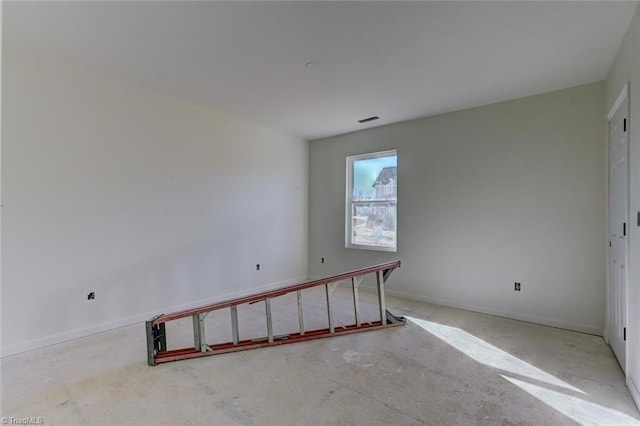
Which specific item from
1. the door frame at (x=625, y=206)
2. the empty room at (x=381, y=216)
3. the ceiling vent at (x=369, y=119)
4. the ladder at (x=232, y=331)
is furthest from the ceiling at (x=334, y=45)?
the ladder at (x=232, y=331)

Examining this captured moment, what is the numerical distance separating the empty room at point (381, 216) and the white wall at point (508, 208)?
0.08ft

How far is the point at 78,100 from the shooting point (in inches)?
116

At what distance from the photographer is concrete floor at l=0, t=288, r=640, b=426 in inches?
71.4

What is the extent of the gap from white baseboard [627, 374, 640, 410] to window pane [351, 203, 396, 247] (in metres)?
2.86

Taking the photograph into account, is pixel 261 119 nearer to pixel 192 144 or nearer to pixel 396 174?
pixel 192 144

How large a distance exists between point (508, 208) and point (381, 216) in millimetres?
1791

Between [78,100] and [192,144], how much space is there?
1217mm

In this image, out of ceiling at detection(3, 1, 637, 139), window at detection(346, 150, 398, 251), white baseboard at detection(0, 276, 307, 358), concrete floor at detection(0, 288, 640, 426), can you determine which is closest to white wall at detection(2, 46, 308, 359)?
white baseboard at detection(0, 276, 307, 358)

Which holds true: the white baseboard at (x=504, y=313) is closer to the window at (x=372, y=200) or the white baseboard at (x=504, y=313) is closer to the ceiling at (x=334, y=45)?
the window at (x=372, y=200)

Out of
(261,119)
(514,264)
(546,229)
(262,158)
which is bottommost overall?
(514,264)

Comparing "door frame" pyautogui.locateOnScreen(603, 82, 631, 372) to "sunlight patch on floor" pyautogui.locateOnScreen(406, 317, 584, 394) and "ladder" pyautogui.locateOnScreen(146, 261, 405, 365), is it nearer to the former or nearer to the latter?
"sunlight patch on floor" pyautogui.locateOnScreen(406, 317, 584, 394)

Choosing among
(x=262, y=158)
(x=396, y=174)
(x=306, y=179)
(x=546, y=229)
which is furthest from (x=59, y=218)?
(x=546, y=229)

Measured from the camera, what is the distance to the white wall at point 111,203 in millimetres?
2639

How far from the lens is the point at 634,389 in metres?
1.97
